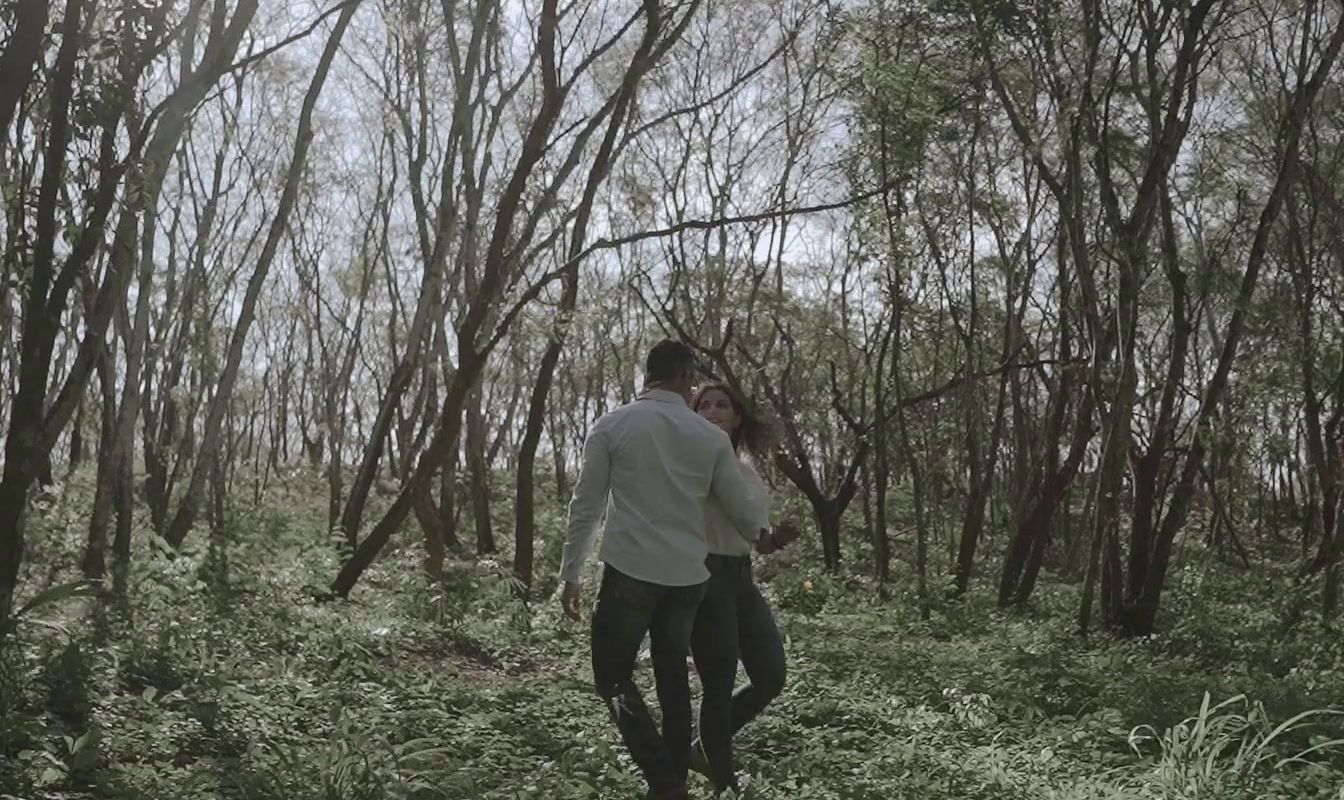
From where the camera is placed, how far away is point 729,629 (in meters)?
4.35

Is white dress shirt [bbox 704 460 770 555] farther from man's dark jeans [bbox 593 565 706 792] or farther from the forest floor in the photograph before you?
the forest floor

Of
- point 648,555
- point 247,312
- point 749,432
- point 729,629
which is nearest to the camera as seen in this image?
point 648,555

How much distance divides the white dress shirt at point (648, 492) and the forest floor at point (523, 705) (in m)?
0.96

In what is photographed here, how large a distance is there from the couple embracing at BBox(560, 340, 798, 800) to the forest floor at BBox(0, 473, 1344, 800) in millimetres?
476

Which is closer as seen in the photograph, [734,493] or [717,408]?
[734,493]

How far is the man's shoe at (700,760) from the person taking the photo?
445 centimetres

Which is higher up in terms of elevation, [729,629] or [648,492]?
[648,492]

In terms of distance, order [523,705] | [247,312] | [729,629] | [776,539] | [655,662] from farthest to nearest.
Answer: [247,312], [523,705], [776,539], [729,629], [655,662]

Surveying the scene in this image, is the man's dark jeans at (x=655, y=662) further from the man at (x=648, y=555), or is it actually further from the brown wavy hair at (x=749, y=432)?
the brown wavy hair at (x=749, y=432)

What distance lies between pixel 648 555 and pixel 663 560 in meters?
0.06

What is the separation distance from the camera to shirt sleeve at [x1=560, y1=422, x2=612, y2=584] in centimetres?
407

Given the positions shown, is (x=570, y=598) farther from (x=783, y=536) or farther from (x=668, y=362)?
(x=783, y=536)

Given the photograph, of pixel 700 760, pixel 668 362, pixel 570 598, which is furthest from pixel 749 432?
pixel 700 760

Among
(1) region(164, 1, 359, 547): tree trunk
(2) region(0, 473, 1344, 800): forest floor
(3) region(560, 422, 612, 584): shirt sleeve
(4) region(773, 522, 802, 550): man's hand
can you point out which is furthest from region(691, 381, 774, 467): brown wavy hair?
(1) region(164, 1, 359, 547): tree trunk
